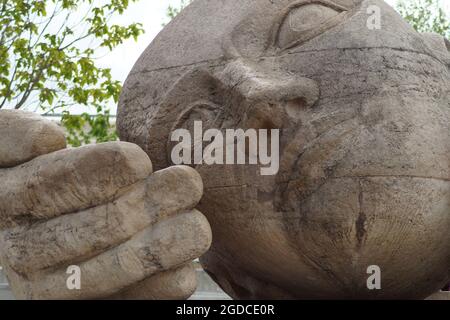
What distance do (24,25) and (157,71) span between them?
502cm

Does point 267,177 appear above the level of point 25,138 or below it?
below

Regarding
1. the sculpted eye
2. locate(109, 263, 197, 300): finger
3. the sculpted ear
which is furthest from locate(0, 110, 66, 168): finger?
the sculpted eye

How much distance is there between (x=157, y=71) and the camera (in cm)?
374

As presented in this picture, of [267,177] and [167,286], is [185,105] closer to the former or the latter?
[267,177]

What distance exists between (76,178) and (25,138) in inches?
13.8

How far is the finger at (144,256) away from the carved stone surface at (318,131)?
442 mm

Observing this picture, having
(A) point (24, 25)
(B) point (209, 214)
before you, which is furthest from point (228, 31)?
(A) point (24, 25)

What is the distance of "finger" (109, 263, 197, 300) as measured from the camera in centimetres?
311

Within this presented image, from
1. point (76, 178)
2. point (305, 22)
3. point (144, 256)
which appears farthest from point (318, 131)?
point (76, 178)

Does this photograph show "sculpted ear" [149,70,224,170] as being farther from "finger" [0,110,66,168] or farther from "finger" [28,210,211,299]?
"finger" [28,210,211,299]

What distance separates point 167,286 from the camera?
311cm

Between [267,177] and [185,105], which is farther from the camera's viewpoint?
[185,105]

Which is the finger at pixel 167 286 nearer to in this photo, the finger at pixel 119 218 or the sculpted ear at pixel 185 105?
the finger at pixel 119 218
